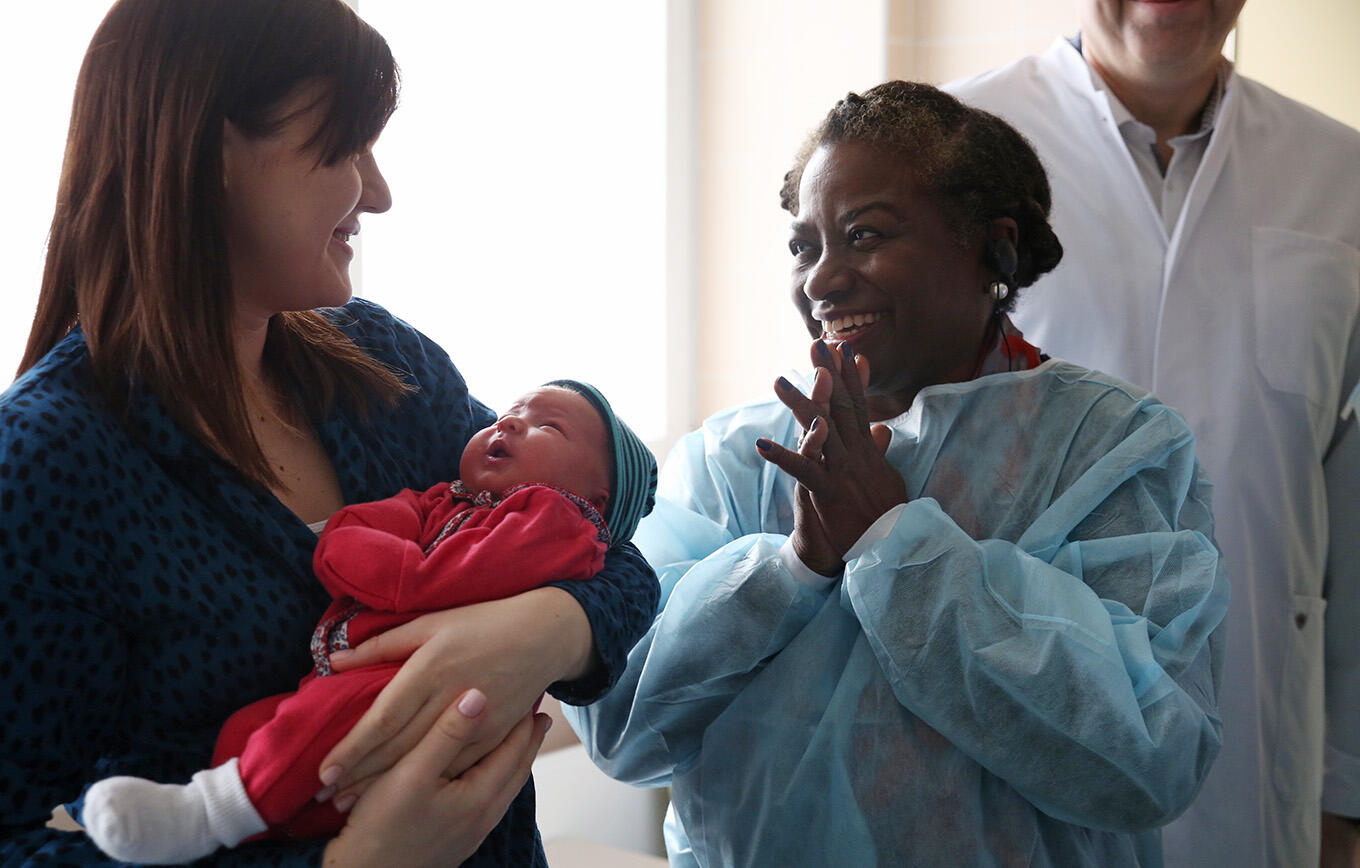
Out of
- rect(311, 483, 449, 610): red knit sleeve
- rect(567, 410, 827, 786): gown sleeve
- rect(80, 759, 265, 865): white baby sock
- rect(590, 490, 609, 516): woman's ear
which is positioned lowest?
rect(567, 410, 827, 786): gown sleeve

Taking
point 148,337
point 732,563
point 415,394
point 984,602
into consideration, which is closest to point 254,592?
point 148,337

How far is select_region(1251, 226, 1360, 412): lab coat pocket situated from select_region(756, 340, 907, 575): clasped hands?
2.78 feet

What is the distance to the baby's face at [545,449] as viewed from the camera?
1.19m

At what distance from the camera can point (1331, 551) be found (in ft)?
5.98

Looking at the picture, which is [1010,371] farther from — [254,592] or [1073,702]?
[254,592]

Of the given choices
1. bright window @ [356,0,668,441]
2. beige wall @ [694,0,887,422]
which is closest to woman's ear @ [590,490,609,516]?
bright window @ [356,0,668,441]

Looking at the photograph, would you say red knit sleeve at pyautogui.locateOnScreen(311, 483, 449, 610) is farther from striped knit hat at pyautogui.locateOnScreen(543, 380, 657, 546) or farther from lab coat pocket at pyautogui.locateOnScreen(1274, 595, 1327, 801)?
lab coat pocket at pyautogui.locateOnScreen(1274, 595, 1327, 801)

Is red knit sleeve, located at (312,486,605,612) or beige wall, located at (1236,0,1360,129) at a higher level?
beige wall, located at (1236,0,1360,129)

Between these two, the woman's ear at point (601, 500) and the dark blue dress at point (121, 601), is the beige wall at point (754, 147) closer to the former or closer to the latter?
the woman's ear at point (601, 500)

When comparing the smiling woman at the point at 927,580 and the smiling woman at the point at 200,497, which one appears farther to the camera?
the smiling woman at the point at 927,580

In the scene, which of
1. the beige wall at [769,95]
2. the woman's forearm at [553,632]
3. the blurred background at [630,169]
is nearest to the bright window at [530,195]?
the blurred background at [630,169]

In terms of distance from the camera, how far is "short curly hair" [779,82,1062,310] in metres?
1.39

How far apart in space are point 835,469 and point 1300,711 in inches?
41.1

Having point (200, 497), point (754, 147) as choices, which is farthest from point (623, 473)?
point (754, 147)
